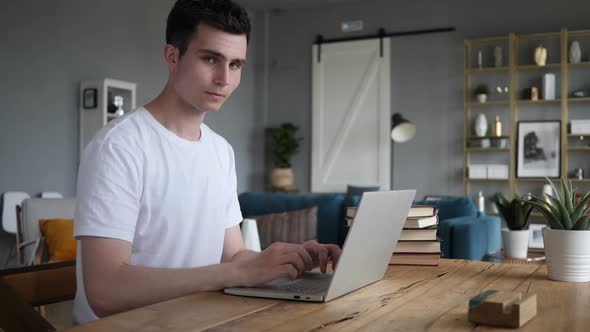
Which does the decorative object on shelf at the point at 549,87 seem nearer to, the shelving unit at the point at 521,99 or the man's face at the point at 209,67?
the shelving unit at the point at 521,99

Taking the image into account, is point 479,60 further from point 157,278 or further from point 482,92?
point 157,278

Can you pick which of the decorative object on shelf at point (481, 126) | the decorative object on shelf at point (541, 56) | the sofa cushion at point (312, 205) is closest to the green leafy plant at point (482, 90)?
the decorative object on shelf at point (481, 126)

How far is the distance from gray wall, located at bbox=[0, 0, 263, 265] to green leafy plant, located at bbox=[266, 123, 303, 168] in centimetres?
192

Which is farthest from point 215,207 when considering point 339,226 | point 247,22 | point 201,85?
point 339,226

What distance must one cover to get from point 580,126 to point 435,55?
6.31 ft

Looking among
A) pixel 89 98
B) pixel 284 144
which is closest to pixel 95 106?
pixel 89 98

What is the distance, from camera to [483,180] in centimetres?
757

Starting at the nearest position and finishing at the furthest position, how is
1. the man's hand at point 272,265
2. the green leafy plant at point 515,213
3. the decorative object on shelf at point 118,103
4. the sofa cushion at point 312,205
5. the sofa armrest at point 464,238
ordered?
the man's hand at point 272,265
the green leafy plant at point 515,213
the sofa armrest at point 464,238
the sofa cushion at point 312,205
the decorative object on shelf at point 118,103

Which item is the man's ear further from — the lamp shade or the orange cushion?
the lamp shade

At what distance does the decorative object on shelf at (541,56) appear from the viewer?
23.2ft

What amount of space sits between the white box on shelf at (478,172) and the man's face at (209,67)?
251 inches

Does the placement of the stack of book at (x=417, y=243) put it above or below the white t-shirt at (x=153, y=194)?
below

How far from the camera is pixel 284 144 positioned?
8508 millimetres

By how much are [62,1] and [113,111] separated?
1.14m
